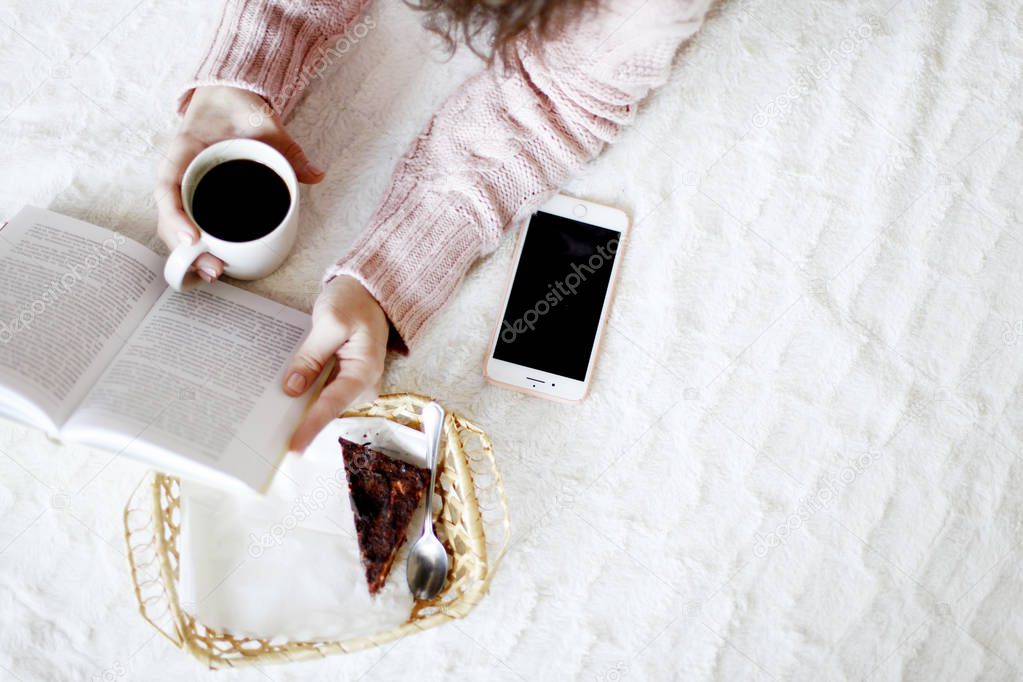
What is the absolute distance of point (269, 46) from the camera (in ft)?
2.41

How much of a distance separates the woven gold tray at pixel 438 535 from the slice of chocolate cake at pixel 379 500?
29 millimetres

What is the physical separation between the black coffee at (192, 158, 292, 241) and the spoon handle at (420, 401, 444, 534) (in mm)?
215

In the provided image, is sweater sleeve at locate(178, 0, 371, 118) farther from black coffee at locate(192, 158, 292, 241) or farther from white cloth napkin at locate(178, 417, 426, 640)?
white cloth napkin at locate(178, 417, 426, 640)

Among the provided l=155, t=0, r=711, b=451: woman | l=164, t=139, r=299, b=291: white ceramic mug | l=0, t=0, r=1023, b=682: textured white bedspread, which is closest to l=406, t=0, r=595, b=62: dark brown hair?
l=155, t=0, r=711, b=451: woman

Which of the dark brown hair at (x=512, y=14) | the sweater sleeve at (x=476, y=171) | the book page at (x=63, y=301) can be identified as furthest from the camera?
the sweater sleeve at (x=476, y=171)

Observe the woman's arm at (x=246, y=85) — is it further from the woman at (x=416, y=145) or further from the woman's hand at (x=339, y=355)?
the woman's hand at (x=339, y=355)

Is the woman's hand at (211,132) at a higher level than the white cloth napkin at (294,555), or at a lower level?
higher

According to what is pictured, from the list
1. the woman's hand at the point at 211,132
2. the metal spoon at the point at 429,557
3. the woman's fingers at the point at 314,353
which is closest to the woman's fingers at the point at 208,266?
the woman's hand at the point at 211,132

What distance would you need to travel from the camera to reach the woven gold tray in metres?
0.63

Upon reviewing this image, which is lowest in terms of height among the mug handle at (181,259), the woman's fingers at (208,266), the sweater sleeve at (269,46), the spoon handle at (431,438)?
the spoon handle at (431,438)

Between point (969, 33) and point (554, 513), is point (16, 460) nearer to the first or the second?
point (554, 513)

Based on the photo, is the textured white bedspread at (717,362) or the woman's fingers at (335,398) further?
the textured white bedspread at (717,362)

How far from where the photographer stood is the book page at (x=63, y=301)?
2.01 feet

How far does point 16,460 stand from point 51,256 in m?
0.21
